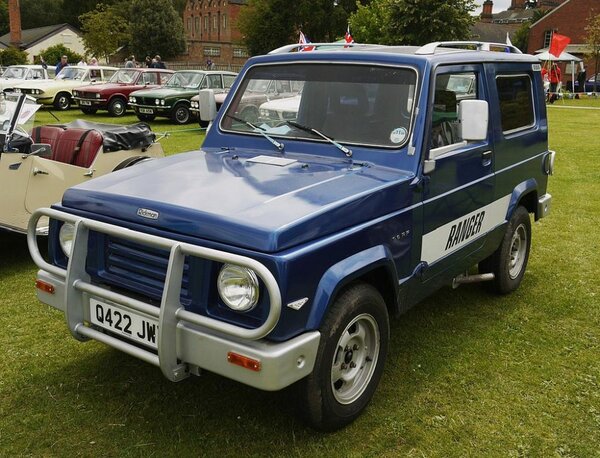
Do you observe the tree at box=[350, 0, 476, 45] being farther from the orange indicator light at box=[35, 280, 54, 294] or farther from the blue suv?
the orange indicator light at box=[35, 280, 54, 294]

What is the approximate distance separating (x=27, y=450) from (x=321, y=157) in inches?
95.3

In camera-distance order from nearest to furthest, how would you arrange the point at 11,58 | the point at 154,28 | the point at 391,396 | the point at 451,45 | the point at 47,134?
the point at 391,396
the point at 451,45
the point at 47,134
the point at 11,58
the point at 154,28

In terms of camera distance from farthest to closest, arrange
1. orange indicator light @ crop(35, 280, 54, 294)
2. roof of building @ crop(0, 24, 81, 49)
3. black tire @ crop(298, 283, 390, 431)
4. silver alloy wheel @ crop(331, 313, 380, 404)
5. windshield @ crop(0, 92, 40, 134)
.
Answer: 1. roof of building @ crop(0, 24, 81, 49)
2. windshield @ crop(0, 92, 40, 134)
3. orange indicator light @ crop(35, 280, 54, 294)
4. silver alloy wheel @ crop(331, 313, 380, 404)
5. black tire @ crop(298, 283, 390, 431)

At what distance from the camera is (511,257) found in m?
5.56

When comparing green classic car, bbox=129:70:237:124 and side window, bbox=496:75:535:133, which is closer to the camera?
side window, bbox=496:75:535:133

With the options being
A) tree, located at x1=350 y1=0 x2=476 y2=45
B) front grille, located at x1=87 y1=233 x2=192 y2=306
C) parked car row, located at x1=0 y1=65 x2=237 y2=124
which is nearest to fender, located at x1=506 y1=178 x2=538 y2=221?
front grille, located at x1=87 y1=233 x2=192 y2=306

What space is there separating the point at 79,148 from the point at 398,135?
163 inches

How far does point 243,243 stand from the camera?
284 cm

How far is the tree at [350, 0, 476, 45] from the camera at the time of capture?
3456 cm

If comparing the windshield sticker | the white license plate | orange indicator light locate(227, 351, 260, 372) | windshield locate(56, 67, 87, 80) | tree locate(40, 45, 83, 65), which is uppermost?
tree locate(40, 45, 83, 65)

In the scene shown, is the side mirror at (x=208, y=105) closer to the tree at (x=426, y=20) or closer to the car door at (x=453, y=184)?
the car door at (x=453, y=184)

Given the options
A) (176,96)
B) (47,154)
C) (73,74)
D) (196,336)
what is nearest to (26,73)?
(73,74)

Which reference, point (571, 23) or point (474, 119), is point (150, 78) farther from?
point (571, 23)

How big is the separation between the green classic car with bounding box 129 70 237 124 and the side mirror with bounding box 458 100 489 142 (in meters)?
15.9
